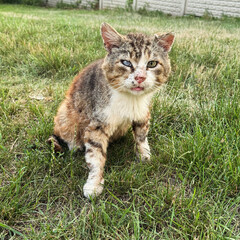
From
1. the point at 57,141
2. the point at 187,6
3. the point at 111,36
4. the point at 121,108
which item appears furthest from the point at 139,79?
the point at 187,6

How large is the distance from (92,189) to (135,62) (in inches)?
37.1

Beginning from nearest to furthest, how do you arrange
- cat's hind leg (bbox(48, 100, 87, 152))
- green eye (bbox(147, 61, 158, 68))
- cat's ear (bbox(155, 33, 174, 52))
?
1. green eye (bbox(147, 61, 158, 68))
2. cat's ear (bbox(155, 33, 174, 52))
3. cat's hind leg (bbox(48, 100, 87, 152))

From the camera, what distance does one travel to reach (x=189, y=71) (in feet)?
11.2

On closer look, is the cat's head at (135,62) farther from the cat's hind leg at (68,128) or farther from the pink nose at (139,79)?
the cat's hind leg at (68,128)

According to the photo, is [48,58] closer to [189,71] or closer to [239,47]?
[189,71]

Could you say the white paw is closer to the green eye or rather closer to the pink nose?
the pink nose

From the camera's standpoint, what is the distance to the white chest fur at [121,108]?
6.43 ft

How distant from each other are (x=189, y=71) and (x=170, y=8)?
1033 centimetres

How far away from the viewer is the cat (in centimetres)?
187

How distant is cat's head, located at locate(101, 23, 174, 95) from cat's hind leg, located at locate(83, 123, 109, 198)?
37cm

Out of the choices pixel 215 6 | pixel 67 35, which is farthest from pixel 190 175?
pixel 215 6

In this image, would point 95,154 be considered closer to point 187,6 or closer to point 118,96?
point 118,96

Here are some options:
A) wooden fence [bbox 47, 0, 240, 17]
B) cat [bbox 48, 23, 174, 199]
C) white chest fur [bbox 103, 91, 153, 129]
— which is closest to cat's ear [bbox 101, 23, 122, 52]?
cat [bbox 48, 23, 174, 199]

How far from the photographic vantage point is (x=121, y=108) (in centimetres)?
196
